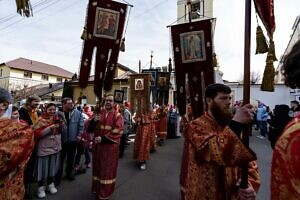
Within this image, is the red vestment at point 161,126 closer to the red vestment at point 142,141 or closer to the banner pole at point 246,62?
the red vestment at point 142,141

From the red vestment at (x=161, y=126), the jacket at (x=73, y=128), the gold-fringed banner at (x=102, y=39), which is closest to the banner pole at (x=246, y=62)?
the gold-fringed banner at (x=102, y=39)

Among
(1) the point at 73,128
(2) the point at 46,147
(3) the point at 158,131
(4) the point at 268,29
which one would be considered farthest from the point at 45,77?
(4) the point at 268,29

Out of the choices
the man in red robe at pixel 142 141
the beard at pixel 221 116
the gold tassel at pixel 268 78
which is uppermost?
the gold tassel at pixel 268 78

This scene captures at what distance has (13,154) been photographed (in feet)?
6.60

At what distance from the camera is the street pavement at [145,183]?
16.9 feet

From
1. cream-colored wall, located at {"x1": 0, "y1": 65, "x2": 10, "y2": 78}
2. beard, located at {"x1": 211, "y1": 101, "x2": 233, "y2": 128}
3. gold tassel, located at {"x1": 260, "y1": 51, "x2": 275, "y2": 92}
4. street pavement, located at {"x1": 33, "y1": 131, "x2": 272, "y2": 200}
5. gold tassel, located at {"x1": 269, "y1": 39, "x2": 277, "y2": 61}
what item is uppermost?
cream-colored wall, located at {"x1": 0, "y1": 65, "x2": 10, "y2": 78}

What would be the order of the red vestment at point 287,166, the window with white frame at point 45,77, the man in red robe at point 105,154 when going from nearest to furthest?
the red vestment at point 287,166, the man in red robe at point 105,154, the window with white frame at point 45,77

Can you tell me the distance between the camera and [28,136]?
2186mm

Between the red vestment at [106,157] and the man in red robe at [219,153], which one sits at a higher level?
the man in red robe at [219,153]

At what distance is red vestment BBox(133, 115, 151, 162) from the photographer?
7623 millimetres

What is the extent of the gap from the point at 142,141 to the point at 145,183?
1977 mm

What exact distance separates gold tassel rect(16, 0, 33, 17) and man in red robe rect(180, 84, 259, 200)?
3040 millimetres

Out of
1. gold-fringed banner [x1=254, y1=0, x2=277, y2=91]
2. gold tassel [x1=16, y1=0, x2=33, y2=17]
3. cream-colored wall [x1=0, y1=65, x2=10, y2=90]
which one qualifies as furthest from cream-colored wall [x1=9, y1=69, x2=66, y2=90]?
gold-fringed banner [x1=254, y1=0, x2=277, y2=91]

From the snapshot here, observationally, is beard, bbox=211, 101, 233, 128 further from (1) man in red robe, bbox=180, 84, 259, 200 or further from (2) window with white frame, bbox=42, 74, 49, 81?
(2) window with white frame, bbox=42, 74, 49, 81
